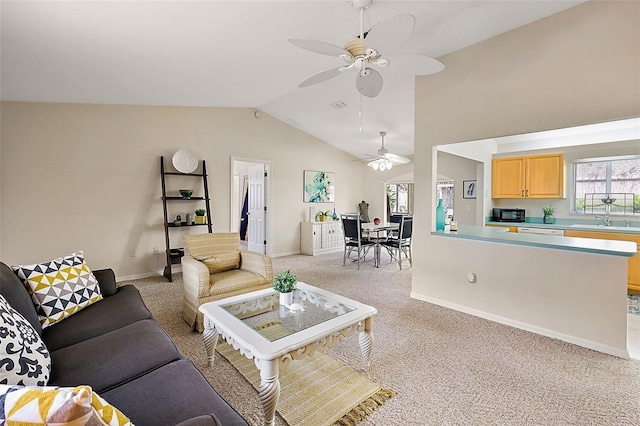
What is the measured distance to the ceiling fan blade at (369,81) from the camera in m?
2.28

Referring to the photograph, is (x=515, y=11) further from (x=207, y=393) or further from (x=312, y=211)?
(x=312, y=211)

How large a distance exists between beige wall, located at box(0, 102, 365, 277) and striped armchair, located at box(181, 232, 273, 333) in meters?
2.07

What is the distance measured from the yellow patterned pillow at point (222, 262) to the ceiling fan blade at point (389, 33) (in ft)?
7.93

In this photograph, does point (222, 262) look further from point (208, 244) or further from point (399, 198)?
point (399, 198)

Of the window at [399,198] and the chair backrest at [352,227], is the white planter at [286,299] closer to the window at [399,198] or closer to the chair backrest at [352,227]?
the chair backrest at [352,227]

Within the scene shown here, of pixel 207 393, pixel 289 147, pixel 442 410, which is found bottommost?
pixel 442 410

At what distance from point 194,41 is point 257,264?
223 centimetres

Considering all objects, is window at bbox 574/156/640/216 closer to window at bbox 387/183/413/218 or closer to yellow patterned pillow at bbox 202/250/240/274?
window at bbox 387/183/413/218

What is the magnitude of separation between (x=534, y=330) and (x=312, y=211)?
15.8ft

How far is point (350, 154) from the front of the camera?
25.3 feet

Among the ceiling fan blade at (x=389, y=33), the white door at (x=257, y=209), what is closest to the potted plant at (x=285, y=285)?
the ceiling fan blade at (x=389, y=33)

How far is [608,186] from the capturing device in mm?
4309

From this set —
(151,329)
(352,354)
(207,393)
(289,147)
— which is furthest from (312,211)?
(207,393)

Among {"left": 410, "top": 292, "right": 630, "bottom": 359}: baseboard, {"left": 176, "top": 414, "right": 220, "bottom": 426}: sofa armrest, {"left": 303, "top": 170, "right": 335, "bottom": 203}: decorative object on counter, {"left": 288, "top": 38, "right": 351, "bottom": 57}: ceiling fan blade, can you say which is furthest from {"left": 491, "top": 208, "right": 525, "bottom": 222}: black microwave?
{"left": 176, "top": 414, "right": 220, "bottom": 426}: sofa armrest
